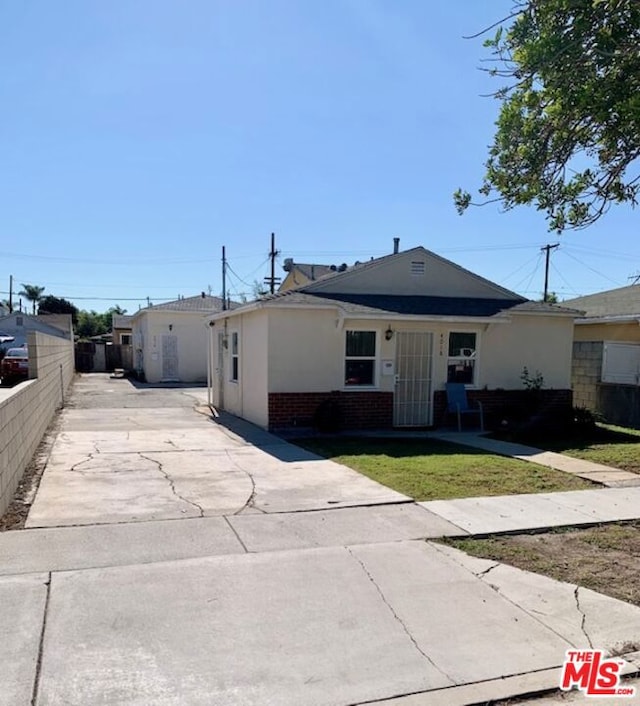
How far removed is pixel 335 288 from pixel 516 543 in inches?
353

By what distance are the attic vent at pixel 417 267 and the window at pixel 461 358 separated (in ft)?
6.20

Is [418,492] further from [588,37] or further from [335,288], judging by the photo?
[335,288]

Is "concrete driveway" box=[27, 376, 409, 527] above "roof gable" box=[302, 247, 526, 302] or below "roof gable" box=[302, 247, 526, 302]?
below

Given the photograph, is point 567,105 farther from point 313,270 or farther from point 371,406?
point 313,270

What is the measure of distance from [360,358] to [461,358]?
2.58 meters

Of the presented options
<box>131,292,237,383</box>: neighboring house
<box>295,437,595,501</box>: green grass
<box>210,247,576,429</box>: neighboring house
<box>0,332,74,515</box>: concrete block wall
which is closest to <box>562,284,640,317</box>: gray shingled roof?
<box>210,247,576,429</box>: neighboring house

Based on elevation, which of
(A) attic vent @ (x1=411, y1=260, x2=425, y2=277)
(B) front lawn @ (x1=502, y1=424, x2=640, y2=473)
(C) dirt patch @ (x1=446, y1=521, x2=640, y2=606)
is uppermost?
(A) attic vent @ (x1=411, y1=260, x2=425, y2=277)

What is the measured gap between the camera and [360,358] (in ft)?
41.7

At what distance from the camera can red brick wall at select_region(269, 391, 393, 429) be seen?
1208cm

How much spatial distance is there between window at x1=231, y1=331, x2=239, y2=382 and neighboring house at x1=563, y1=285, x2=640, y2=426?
8.87 metres

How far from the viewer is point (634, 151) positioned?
19.7ft

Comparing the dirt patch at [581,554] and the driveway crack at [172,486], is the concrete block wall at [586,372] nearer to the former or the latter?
the dirt patch at [581,554]

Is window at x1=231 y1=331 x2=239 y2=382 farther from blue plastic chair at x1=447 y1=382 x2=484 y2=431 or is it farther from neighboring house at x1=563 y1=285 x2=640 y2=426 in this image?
neighboring house at x1=563 y1=285 x2=640 y2=426

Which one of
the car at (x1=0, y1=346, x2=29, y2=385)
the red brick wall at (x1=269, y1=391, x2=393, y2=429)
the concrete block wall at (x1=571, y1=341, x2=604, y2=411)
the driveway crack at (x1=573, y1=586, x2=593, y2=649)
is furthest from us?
the car at (x1=0, y1=346, x2=29, y2=385)
